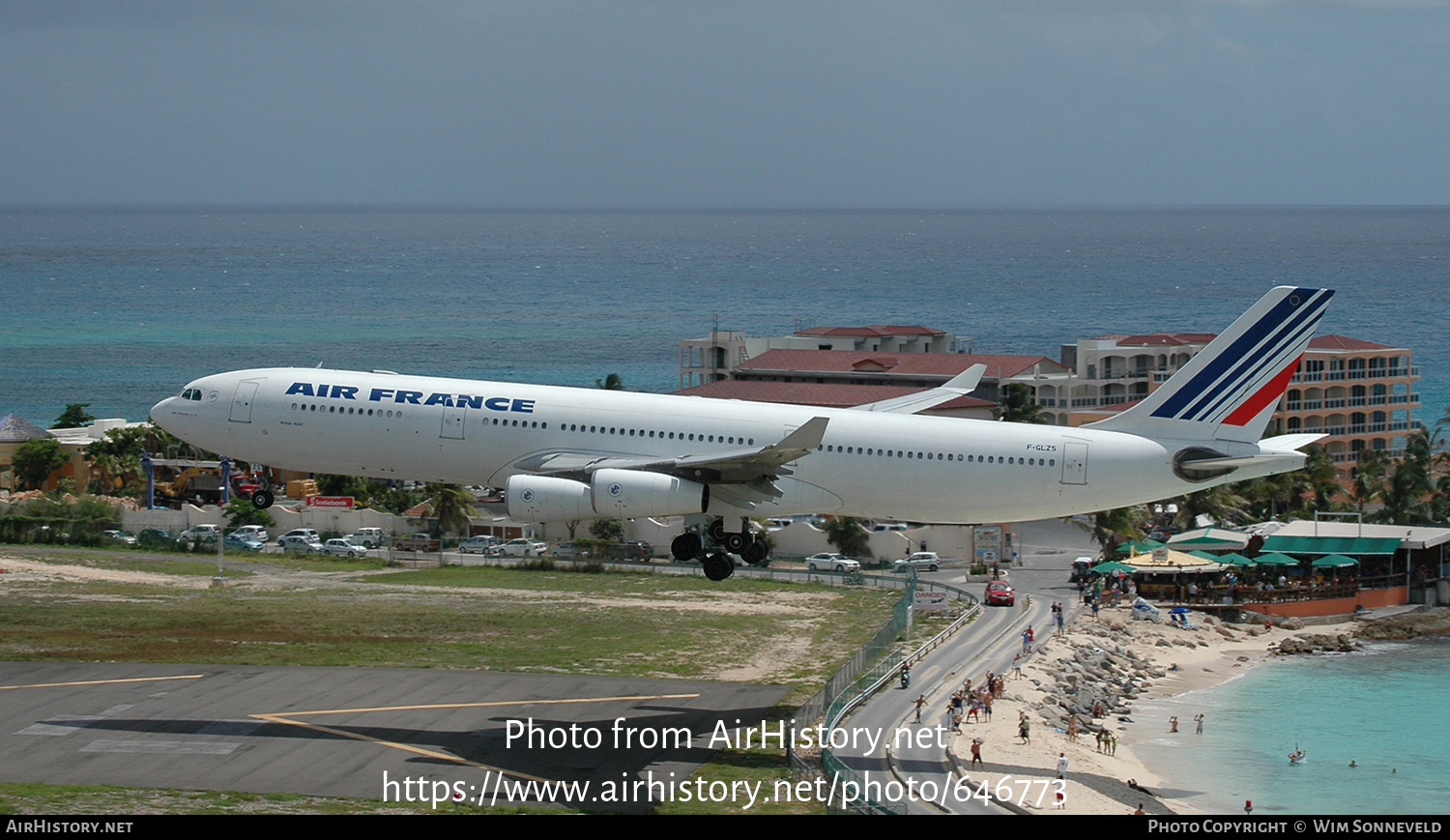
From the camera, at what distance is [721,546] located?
157ft

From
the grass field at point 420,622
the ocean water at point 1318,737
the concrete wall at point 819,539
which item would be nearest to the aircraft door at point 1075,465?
the grass field at point 420,622

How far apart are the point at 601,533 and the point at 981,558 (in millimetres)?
23658

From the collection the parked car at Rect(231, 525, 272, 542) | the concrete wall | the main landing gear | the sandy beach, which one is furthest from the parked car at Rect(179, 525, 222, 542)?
the main landing gear

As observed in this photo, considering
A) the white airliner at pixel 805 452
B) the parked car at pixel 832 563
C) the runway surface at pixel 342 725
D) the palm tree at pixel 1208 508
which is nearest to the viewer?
the runway surface at pixel 342 725

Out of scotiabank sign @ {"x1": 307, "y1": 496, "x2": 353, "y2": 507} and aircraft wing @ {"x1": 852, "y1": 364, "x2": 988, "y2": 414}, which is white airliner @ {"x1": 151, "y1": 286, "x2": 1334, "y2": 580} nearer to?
aircraft wing @ {"x1": 852, "y1": 364, "x2": 988, "y2": 414}

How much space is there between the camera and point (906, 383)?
130m

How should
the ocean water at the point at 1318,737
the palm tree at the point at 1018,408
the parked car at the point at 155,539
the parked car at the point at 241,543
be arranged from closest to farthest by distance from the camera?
the ocean water at the point at 1318,737
the parked car at the point at 241,543
the parked car at the point at 155,539
the palm tree at the point at 1018,408

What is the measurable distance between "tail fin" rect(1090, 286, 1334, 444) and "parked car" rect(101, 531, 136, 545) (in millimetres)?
66768

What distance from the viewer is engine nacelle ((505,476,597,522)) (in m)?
44.8

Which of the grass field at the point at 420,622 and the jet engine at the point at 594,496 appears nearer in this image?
the jet engine at the point at 594,496

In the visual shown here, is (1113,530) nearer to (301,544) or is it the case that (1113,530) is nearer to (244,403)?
(301,544)

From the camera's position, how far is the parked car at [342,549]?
→ 93.2 meters

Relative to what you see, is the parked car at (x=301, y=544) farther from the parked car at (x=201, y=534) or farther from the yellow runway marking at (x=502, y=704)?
the yellow runway marking at (x=502, y=704)

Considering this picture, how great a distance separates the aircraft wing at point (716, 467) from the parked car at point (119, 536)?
56151 mm
